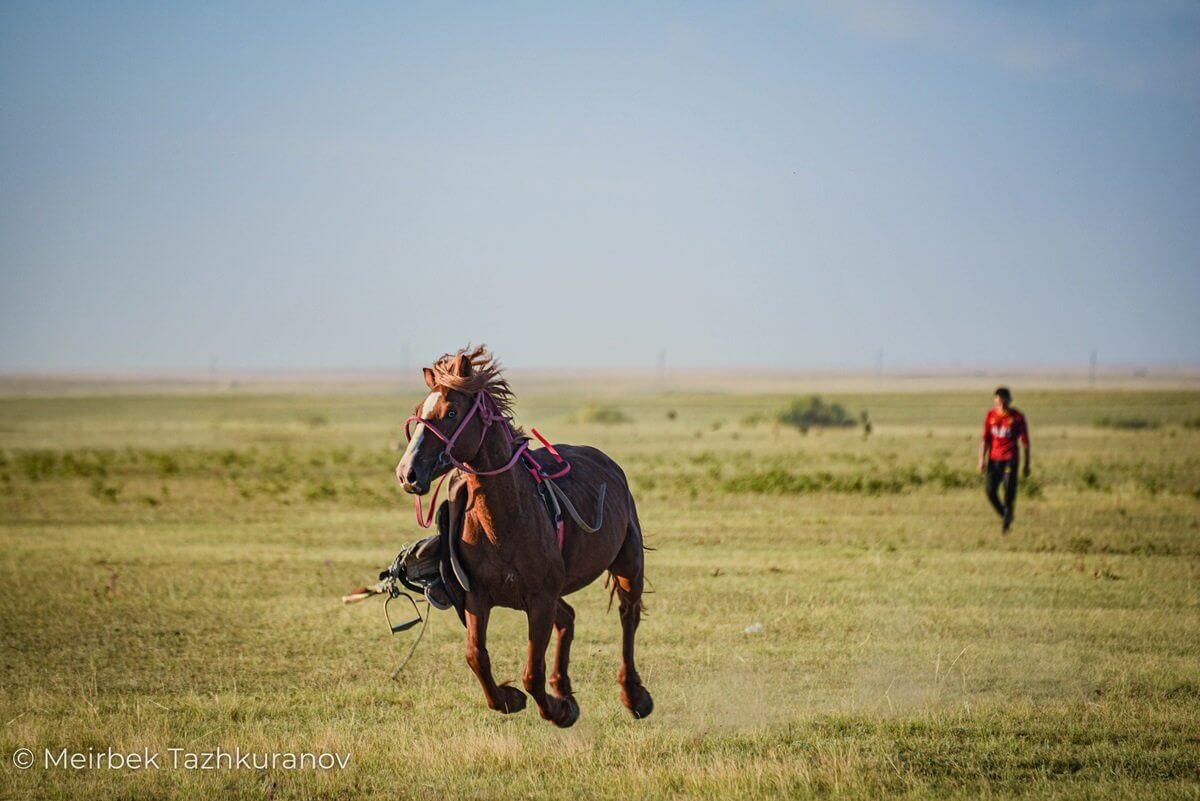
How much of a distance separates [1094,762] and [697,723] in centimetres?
264

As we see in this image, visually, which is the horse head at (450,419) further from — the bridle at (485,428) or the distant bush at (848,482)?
the distant bush at (848,482)

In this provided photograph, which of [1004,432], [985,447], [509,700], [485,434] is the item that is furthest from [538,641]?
[985,447]

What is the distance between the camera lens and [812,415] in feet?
219

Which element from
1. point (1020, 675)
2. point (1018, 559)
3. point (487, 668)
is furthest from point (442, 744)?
point (1018, 559)

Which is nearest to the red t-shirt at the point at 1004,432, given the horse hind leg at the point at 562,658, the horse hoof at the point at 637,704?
the horse hoof at the point at 637,704

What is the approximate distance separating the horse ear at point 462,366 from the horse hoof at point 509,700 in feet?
6.55

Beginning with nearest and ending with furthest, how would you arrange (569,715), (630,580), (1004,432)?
(569,715) < (630,580) < (1004,432)

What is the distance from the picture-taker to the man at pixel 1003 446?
18781 mm

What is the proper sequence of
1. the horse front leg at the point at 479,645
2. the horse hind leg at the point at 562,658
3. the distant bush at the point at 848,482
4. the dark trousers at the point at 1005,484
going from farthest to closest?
the distant bush at the point at 848,482, the dark trousers at the point at 1005,484, the horse hind leg at the point at 562,658, the horse front leg at the point at 479,645

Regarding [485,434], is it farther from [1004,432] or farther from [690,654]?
[1004,432]

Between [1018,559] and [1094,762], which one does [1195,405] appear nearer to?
[1018,559]

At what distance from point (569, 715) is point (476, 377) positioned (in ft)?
7.76

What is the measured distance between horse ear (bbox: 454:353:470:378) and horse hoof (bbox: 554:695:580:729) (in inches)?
90.7

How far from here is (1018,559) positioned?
56.2 feet
